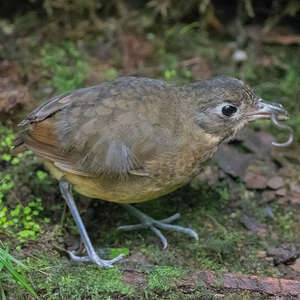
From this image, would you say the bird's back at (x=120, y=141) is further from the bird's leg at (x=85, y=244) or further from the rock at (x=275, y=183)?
the rock at (x=275, y=183)

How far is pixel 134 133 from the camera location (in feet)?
11.9

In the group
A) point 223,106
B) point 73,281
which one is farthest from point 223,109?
point 73,281

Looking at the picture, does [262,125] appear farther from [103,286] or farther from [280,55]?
[103,286]

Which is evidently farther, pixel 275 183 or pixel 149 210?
pixel 275 183

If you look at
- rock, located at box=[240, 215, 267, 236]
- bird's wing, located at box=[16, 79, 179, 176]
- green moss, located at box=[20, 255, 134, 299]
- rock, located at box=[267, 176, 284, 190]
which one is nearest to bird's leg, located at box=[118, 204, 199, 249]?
rock, located at box=[240, 215, 267, 236]

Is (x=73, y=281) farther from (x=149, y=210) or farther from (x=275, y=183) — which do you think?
(x=275, y=183)

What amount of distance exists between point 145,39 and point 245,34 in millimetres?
1373

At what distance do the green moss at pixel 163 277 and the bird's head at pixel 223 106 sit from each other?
1.19 m

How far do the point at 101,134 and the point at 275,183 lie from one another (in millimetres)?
2059

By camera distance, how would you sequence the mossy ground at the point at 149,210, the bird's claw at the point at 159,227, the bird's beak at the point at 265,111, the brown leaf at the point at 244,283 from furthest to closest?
the bird's claw at the point at 159,227, the bird's beak at the point at 265,111, the mossy ground at the point at 149,210, the brown leaf at the point at 244,283

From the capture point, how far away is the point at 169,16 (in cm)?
620

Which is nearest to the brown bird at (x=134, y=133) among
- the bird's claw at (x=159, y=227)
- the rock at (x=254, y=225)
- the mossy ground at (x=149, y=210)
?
the mossy ground at (x=149, y=210)

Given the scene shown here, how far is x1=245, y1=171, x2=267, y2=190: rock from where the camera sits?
4.67 metres

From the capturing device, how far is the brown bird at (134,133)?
11.9 feet
